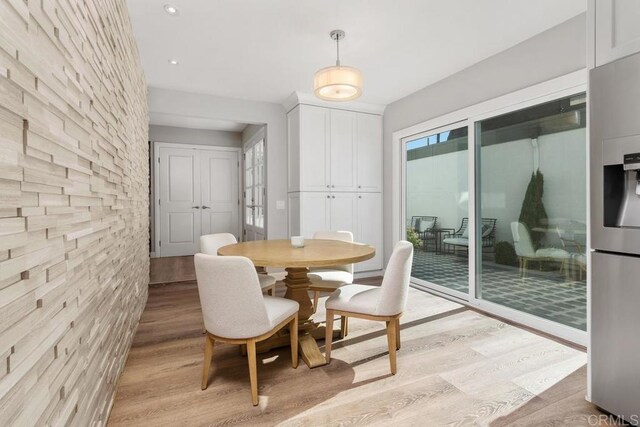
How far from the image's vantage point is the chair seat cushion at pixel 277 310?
1.83m

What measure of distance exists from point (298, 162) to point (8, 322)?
3.76 metres

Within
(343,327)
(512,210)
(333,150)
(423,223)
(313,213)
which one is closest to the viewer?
(343,327)

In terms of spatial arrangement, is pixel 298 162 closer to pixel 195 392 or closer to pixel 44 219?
pixel 195 392

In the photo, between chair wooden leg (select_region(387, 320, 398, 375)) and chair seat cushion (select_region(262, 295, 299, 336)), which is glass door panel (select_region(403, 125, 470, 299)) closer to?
chair wooden leg (select_region(387, 320, 398, 375))

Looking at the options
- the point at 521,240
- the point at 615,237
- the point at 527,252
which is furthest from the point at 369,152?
the point at 615,237

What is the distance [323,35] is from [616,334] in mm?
2770

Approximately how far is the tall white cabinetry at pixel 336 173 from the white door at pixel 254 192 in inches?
27.0

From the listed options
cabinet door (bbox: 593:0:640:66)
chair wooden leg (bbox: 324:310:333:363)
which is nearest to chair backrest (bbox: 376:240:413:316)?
chair wooden leg (bbox: 324:310:333:363)

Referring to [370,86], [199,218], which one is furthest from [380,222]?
[199,218]

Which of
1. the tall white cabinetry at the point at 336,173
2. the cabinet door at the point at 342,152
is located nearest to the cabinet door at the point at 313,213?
the tall white cabinetry at the point at 336,173

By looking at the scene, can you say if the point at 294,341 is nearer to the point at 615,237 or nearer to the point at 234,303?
the point at 234,303

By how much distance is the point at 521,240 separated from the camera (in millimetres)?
2969

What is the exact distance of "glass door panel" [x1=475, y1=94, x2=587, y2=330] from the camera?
2525 millimetres

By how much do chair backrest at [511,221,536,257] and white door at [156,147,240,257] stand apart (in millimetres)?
5287
